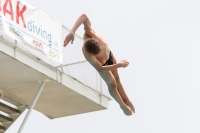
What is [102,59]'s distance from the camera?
16734 mm

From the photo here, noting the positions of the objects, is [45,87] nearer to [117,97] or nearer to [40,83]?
[40,83]

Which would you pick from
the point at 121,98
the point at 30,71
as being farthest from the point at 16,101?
the point at 121,98

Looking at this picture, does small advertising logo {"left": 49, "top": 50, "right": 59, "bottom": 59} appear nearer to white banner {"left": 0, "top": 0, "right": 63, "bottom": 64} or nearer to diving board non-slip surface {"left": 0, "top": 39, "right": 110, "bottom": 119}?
white banner {"left": 0, "top": 0, "right": 63, "bottom": 64}

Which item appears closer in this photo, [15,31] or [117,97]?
[117,97]

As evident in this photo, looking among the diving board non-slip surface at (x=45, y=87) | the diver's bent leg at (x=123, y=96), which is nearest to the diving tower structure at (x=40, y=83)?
the diving board non-slip surface at (x=45, y=87)

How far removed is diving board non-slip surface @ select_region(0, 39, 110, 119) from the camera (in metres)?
24.6

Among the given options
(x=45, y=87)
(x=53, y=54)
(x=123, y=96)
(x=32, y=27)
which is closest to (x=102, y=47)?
(x=123, y=96)

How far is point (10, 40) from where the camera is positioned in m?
23.9

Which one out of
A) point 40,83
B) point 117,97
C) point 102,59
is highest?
point 40,83

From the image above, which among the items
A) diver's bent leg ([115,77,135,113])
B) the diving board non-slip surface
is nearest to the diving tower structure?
the diving board non-slip surface

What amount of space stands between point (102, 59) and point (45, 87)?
10260 millimetres

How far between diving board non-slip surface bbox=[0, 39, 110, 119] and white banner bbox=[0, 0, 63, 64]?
39 centimetres

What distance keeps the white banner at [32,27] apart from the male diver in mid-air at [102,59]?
283 inches

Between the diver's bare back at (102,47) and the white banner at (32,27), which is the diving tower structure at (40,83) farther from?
the diver's bare back at (102,47)
